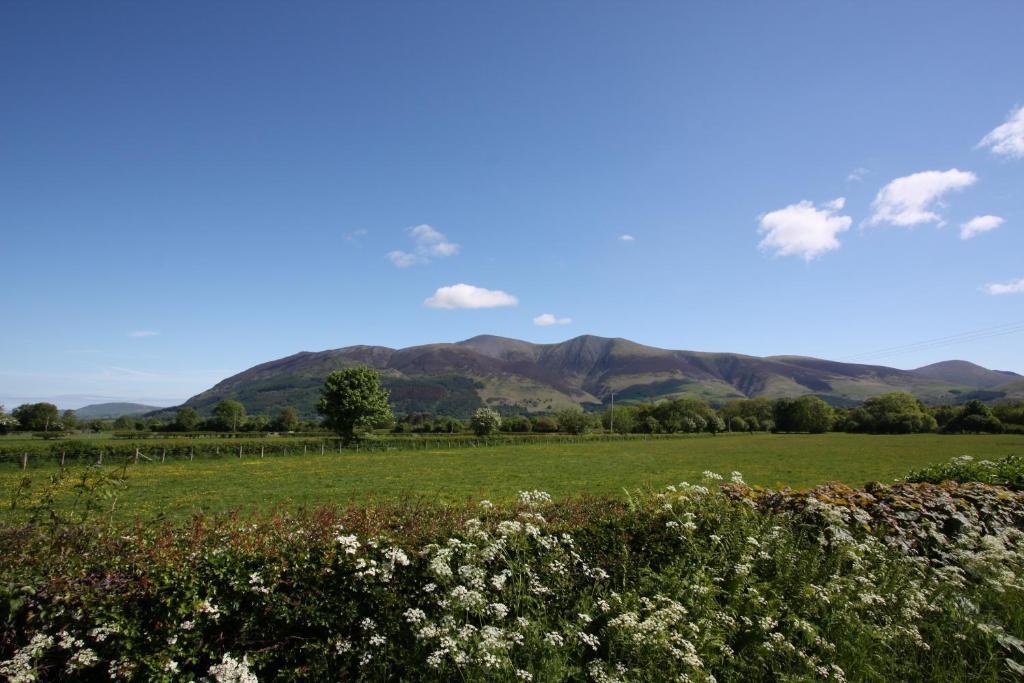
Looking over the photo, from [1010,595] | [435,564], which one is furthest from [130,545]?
[1010,595]

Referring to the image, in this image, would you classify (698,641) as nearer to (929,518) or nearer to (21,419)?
(929,518)

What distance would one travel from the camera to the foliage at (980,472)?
11930 mm

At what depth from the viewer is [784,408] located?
128250mm

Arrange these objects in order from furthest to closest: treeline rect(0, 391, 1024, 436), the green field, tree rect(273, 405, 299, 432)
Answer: tree rect(273, 405, 299, 432)
treeline rect(0, 391, 1024, 436)
the green field

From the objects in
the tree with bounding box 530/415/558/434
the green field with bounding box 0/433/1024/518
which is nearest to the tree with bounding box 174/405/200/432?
the tree with bounding box 530/415/558/434

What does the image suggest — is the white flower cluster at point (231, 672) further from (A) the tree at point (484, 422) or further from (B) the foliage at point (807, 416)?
(B) the foliage at point (807, 416)

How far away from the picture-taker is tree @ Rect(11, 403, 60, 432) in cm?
11553

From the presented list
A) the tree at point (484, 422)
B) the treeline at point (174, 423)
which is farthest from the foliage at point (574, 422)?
the treeline at point (174, 423)

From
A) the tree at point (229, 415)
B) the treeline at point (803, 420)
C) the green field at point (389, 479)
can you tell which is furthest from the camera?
the tree at point (229, 415)

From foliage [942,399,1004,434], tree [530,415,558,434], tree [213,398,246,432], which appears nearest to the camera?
foliage [942,399,1004,434]

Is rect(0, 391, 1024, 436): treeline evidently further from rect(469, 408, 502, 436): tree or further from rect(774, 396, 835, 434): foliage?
rect(469, 408, 502, 436): tree

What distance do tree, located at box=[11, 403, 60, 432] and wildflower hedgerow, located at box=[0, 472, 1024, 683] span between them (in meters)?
151

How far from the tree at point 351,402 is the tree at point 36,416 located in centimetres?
9164

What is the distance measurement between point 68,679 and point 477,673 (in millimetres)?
3455
